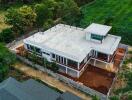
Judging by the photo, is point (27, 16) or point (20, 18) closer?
point (20, 18)

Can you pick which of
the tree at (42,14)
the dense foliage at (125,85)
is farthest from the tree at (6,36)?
the dense foliage at (125,85)

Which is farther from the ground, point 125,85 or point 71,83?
point 71,83

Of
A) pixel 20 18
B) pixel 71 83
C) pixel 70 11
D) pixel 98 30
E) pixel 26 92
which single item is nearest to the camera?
pixel 26 92

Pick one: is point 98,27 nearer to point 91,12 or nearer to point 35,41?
point 35,41

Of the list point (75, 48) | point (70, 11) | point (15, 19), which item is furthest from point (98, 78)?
point (15, 19)

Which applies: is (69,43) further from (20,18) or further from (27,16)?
(20,18)

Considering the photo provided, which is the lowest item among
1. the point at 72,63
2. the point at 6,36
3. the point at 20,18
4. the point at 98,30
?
the point at 72,63
